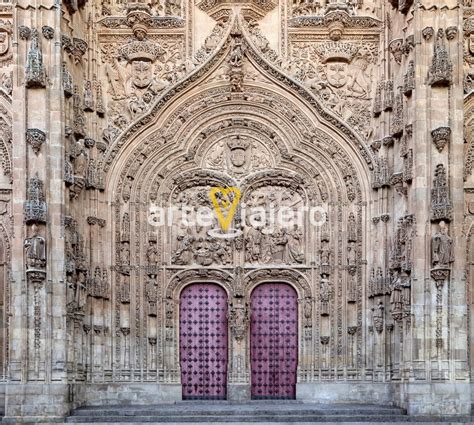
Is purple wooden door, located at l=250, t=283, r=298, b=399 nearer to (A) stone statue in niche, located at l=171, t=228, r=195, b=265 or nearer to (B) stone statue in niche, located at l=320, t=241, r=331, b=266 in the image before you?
(B) stone statue in niche, located at l=320, t=241, r=331, b=266

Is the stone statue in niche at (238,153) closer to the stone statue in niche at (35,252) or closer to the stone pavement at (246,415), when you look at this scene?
the stone statue in niche at (35,252)

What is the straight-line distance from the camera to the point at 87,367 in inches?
829

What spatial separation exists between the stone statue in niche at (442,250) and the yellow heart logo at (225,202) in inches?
202

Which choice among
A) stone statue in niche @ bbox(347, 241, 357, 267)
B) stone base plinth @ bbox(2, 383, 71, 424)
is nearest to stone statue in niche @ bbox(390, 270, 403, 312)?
stone statue in niche @ bbox(347, 241, 357, 267)

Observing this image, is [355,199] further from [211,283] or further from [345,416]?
[345,416]

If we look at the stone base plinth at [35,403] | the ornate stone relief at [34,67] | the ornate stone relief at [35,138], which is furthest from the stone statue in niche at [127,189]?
the stone base plinth at [35,403]

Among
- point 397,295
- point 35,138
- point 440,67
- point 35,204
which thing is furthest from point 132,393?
point 440,67

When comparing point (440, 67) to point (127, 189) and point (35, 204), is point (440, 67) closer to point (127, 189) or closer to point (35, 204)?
point (127, 189)

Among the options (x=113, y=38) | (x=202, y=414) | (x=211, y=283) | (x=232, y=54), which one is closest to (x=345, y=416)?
(x=202, y=414)

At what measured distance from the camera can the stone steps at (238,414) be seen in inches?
739

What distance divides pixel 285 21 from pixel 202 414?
921cm

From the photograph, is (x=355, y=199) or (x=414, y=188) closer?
(x=414, y=188)

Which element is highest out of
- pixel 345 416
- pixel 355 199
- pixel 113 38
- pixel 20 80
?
pixel 113 38

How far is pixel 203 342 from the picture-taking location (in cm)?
2192
